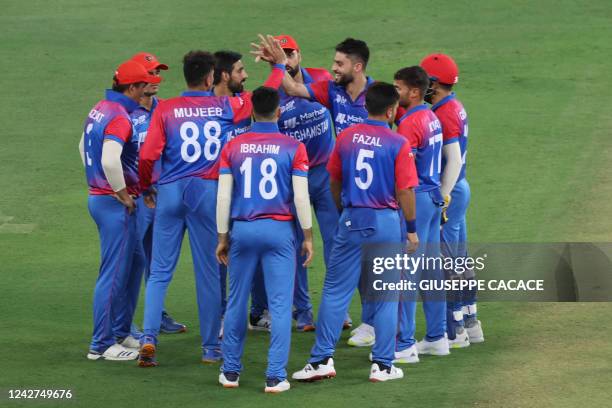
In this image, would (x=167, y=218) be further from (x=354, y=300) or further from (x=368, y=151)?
(x=354, y=300)

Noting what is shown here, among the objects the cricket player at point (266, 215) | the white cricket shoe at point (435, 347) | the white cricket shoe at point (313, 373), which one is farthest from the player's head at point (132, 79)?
the white cricket shoe at point (435, 347)

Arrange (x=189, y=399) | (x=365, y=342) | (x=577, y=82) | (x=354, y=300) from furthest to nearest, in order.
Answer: (x=577, y=82) < (x=354, y=300) < (x=365, y=342) < (x=189, y=399)

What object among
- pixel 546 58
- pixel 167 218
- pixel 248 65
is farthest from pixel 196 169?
pixel 546 58

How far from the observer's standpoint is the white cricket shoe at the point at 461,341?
10797 millimetres

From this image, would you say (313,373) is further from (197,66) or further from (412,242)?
(197,66)

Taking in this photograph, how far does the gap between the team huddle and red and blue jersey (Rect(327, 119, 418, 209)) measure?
0.4 inches

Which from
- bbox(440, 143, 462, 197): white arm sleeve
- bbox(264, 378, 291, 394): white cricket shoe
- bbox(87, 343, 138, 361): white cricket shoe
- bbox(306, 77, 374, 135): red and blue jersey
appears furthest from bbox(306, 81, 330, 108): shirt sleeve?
bbox(264, 378, 291, 394): white cricket shoe

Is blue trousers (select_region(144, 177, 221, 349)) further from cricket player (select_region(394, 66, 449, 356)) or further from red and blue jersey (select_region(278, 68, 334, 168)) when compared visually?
cricket player (select_region(394, 66, 449, 356))

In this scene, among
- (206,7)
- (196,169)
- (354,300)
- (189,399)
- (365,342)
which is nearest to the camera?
(189,399)

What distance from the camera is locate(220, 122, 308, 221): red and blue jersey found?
9500 mm

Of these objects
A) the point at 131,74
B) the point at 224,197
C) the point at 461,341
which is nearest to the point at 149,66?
the point at 131,74

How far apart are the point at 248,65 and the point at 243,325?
10.4 m

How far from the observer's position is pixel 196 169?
404 inches

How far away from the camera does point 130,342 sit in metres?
10.9
